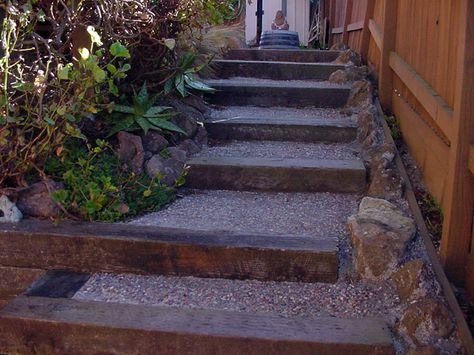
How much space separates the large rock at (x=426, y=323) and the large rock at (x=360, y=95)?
7.54 feet

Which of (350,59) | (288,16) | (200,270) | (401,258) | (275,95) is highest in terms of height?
(288,16)

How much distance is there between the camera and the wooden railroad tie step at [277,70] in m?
5.04

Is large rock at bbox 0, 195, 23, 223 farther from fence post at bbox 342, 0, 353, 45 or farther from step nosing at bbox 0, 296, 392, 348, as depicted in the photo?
fence post at bbox 342, 0, 353, 45

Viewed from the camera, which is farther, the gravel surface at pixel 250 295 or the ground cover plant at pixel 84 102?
the ground cover plant at pixel 84 102

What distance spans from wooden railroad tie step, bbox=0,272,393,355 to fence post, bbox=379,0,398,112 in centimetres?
231

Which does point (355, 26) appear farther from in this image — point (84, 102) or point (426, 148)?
point (84, 102)

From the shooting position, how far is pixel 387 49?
4.08 m

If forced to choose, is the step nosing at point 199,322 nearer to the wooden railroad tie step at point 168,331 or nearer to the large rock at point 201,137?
the wooden railroad tie step at point 168,331

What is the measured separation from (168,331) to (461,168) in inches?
50.1

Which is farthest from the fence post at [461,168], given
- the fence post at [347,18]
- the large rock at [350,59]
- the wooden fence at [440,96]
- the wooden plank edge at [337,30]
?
the wooden plank edge at [337,30]

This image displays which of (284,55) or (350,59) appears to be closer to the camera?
(350,59)

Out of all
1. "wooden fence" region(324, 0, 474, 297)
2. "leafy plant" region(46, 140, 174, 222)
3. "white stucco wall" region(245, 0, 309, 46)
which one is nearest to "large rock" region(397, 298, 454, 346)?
"wooden fence" region(324, 0, 474, 297)


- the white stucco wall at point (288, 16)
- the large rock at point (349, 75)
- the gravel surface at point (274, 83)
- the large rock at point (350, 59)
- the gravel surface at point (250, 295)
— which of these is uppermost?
the white stucco wall at point (288, 16)

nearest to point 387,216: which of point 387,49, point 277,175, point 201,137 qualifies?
point 277,175
